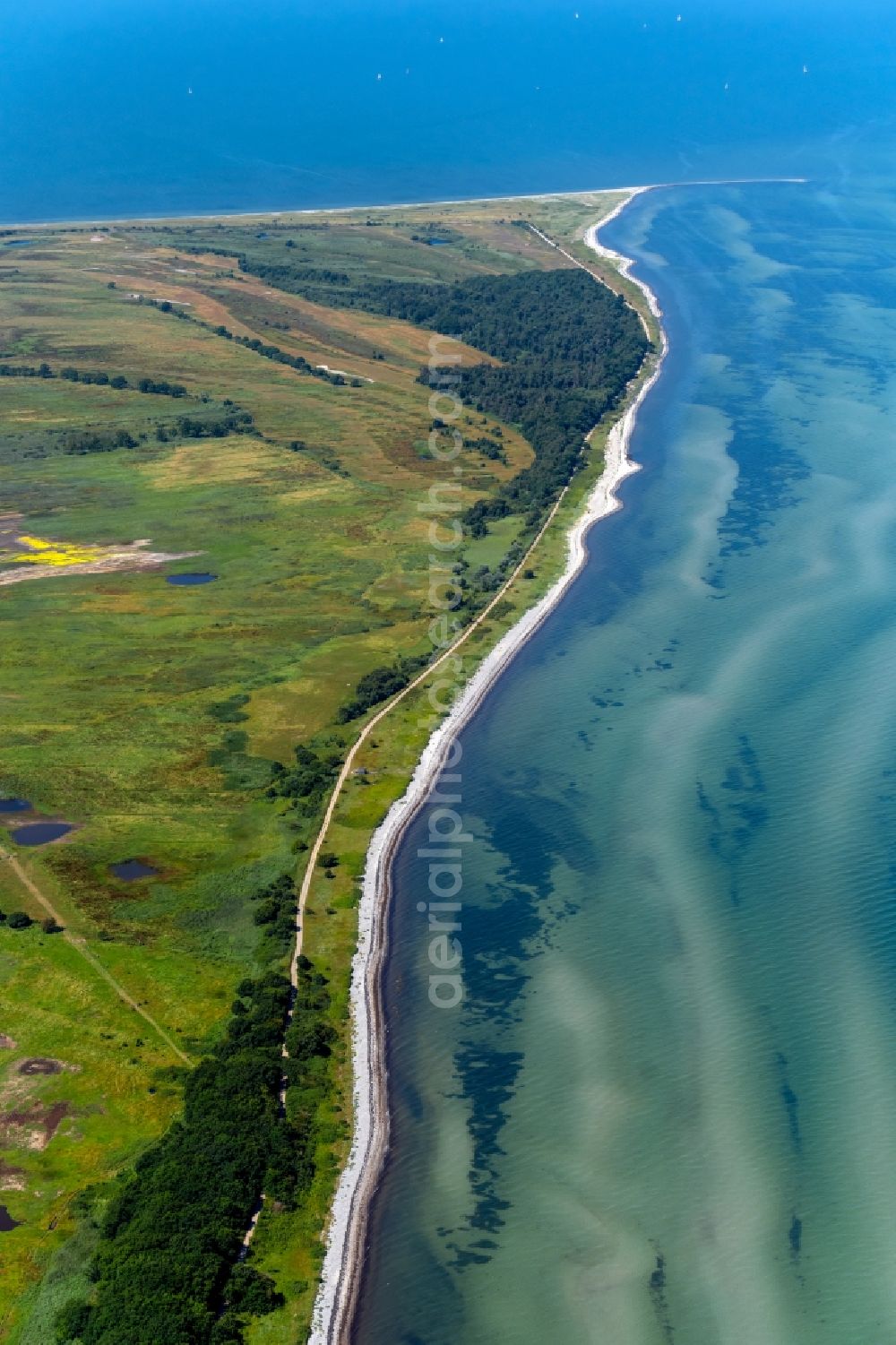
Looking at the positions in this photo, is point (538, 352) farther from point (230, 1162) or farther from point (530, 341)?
point (230, 1162)

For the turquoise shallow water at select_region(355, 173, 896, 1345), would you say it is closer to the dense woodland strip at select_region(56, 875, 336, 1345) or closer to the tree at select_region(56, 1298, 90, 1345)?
the dense woodland strip at select_region(56, 875, 336, 1345)

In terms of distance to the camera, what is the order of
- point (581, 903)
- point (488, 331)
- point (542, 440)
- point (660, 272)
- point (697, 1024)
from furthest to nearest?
1. point (660, 272)
2. point (488, 331)
3. point (542, 440)
4. point (581, 903)
5. point (697, 1024)

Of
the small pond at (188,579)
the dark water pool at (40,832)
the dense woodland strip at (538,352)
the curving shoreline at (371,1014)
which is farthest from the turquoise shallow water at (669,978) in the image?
the small pond at (188,579)

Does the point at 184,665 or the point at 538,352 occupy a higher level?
the point at 538,352

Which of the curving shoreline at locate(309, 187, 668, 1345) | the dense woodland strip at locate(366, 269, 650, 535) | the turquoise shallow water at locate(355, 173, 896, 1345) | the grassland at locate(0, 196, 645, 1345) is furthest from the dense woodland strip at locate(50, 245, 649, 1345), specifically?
the dense woodland strip at locate(366, 269, 650, 535)

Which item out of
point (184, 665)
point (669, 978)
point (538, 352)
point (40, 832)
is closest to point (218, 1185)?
point (669, 978)

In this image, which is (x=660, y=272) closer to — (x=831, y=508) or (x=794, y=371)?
(x=794, y=371)

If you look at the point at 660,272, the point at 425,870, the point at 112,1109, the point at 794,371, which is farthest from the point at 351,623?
the point at 660,272
